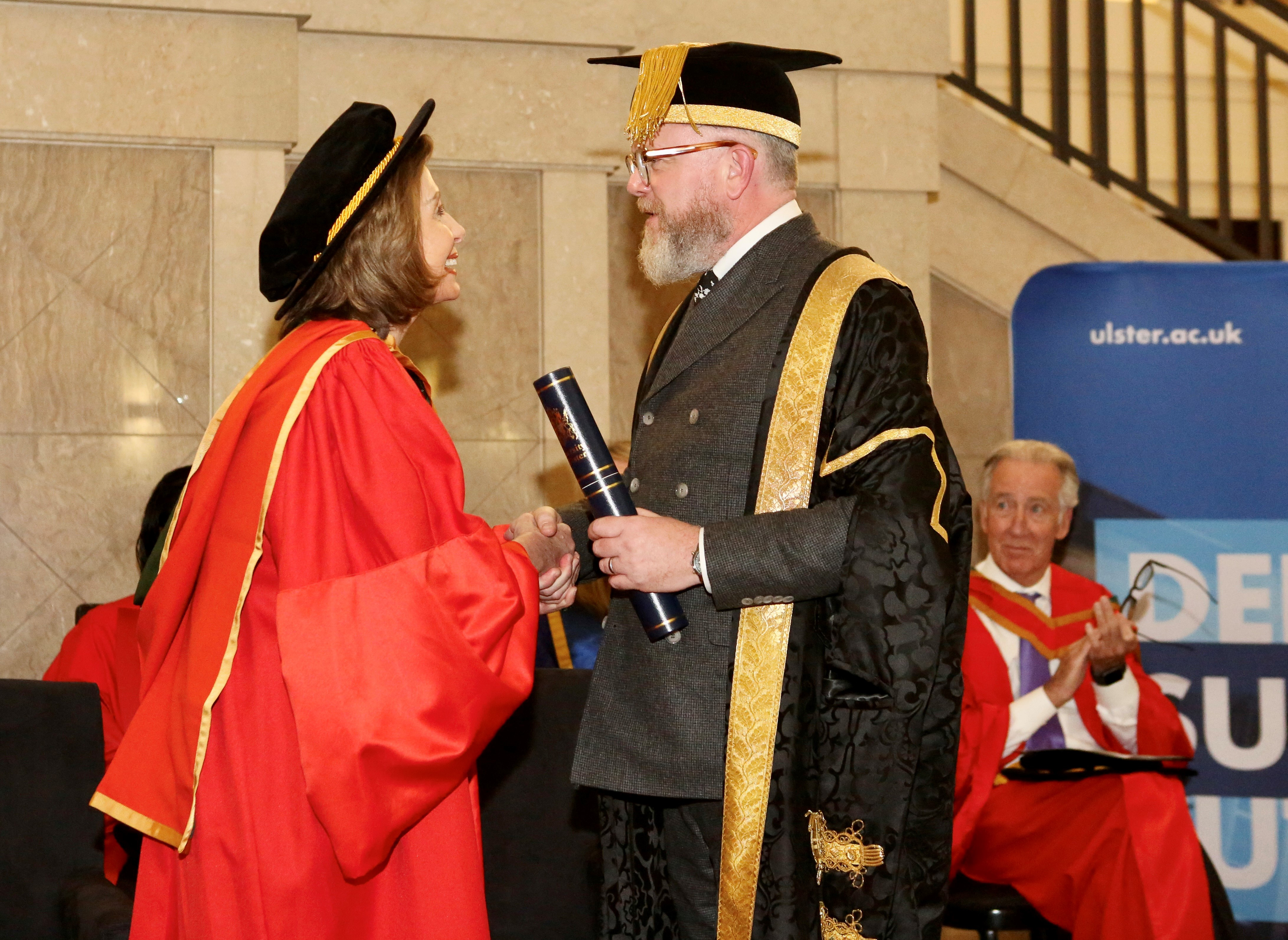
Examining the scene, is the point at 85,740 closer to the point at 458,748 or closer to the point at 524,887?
the point at 524,887

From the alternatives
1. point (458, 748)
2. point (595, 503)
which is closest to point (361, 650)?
point (458, 748)

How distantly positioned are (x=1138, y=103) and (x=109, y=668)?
4.70 m

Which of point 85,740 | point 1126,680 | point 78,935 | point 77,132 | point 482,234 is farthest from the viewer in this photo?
point 482,234

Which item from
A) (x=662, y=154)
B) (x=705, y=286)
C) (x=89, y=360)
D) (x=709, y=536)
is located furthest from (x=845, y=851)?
(x=89, y=360)

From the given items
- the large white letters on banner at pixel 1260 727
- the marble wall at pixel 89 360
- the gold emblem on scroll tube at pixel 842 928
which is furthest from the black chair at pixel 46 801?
the large white letters on banner at pixel 1260 727

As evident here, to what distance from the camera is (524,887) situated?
143 inches

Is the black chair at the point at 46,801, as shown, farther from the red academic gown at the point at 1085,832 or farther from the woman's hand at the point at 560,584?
the red academic gown at the point at 1085,832

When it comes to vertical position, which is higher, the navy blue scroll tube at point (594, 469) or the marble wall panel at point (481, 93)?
the marble wall panel at point (481, 93)

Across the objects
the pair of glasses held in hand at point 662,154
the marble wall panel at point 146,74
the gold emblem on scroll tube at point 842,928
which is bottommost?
the gold emblem on scroll tube at point 842,928

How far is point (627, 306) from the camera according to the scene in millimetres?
4770

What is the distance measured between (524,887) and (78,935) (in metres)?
1.15

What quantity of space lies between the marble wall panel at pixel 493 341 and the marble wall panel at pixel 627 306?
0.94 feet

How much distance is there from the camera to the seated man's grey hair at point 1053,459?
13.8 ft

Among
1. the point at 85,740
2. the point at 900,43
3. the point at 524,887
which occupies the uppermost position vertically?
the point at 900,43
